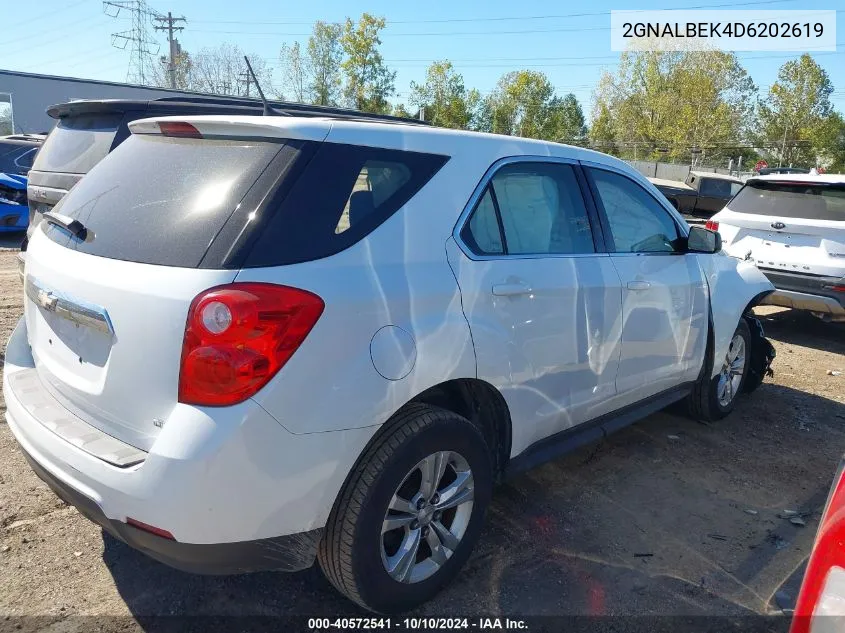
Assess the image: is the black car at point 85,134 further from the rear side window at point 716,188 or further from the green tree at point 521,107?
A: the green tree at point 521,107

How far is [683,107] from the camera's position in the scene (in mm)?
48406

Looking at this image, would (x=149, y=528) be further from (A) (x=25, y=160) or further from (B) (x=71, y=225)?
(A) (x=25, y=160)

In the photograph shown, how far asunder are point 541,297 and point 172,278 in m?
1.52

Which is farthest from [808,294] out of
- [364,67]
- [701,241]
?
[364,67]

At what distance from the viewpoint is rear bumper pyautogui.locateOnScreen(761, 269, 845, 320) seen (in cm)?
657

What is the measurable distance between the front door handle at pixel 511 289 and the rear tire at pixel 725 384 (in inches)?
90.2

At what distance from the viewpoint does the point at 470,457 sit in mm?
2682

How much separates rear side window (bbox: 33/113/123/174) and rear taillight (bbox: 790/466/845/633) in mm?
4977

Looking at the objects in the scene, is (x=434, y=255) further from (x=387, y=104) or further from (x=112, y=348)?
(x=387, y=104)

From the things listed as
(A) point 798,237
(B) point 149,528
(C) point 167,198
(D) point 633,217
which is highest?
(C) point 167,198

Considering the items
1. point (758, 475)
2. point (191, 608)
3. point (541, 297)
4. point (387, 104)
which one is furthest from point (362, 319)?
point (387, 104)

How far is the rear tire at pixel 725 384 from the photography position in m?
4.63

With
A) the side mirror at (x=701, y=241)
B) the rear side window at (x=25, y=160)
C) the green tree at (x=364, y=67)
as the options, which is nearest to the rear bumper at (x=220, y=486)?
the side mirror at (x=701, y=241)

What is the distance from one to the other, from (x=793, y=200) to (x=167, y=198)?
670cm
